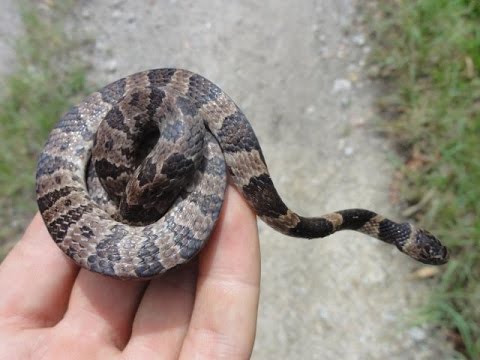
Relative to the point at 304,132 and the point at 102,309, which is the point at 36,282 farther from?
the point at 304,132

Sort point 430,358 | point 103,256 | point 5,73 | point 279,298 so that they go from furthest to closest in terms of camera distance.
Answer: point 5,73 < point 279,298 < point 430,358 < point 103,256

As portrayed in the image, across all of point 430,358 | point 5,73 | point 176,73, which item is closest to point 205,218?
point 176,73

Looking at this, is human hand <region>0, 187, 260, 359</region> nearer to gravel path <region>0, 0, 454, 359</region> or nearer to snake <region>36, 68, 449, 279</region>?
snake <region>36, 68, 449, 279</region>

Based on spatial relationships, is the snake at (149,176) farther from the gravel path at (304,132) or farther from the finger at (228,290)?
the gravel path at (304,132)

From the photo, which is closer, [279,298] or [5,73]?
[279,298]

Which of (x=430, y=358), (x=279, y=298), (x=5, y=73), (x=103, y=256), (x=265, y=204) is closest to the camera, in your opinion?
(x=103, y=256)

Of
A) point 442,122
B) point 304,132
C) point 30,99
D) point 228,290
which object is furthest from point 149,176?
point 442,122

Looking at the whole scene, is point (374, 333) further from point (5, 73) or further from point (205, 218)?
point (5, 73)
